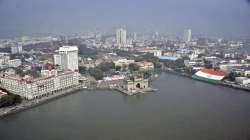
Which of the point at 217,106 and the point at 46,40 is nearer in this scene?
the point at 217,106

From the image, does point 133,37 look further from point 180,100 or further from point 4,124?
point 4,124

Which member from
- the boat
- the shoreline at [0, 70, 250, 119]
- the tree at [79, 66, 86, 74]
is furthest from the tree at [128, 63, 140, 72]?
the shoreline at [0, 70, 250, 119]

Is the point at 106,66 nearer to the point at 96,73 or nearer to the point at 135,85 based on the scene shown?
the point at 96,73

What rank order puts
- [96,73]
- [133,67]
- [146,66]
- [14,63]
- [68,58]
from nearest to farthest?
[96,73] < [68,58] < [133,67] < [146,66] < [14,63]

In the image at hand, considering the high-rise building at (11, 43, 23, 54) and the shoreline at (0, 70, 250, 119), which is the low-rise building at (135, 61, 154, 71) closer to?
the shoreline at (0, 70, 250, 119)

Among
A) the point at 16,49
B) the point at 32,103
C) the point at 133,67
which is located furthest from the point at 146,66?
the point at 16,49

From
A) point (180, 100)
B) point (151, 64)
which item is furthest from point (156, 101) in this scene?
point (151, 64)
